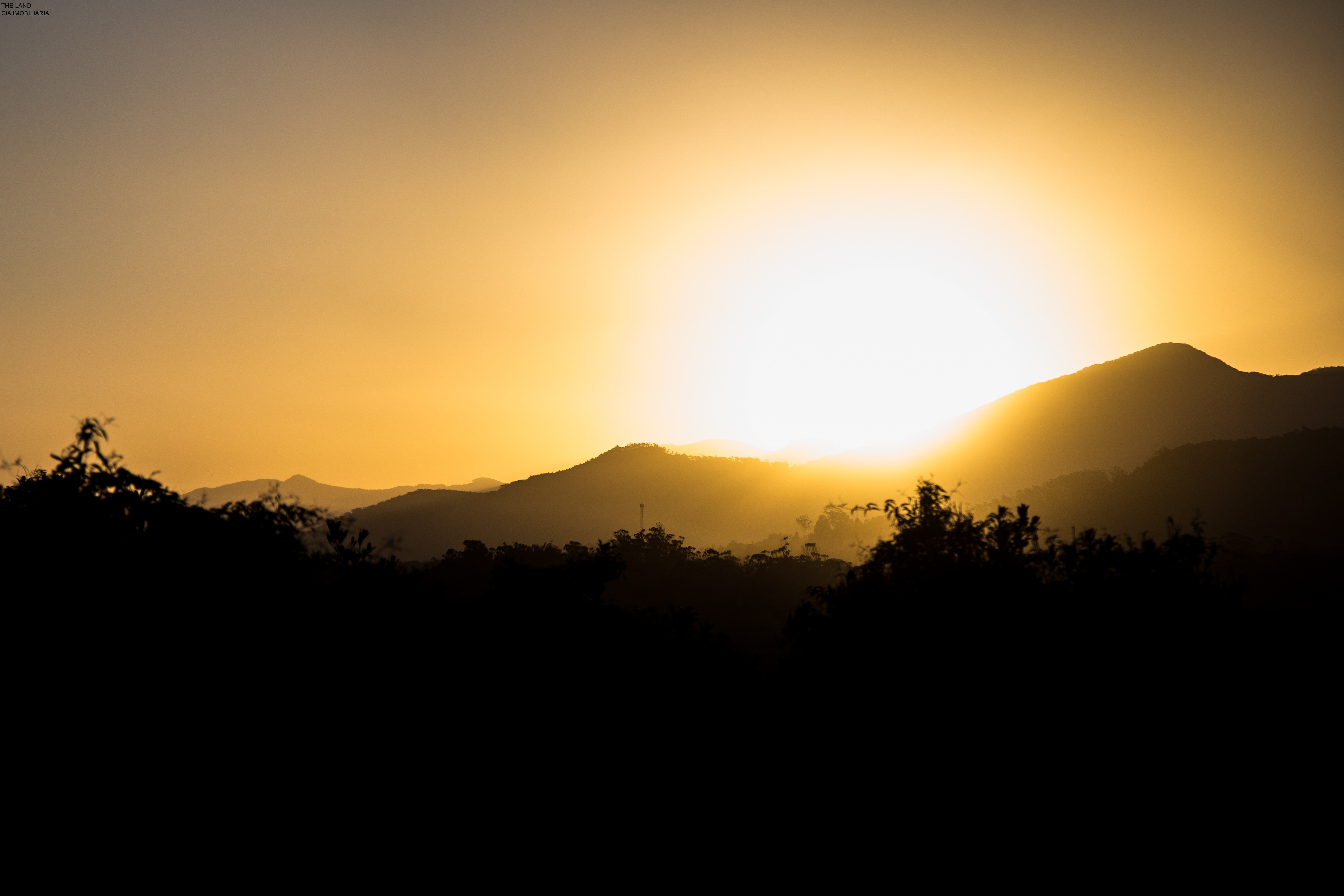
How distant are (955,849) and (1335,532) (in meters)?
100.0

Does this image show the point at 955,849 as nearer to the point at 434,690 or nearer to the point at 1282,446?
the point at 434,690

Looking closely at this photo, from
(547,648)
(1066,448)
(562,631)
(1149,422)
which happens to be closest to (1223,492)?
(1066,448)

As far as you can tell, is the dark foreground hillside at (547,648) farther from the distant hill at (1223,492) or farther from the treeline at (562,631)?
the distant hill at (1223,492)

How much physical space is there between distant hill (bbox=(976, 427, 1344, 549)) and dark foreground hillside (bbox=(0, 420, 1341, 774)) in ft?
270

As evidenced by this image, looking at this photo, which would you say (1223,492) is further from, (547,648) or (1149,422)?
(547,648)

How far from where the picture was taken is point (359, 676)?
1240 cm

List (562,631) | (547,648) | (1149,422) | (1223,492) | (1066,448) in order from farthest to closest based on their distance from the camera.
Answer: (1066,448)
(1149,422)
(1223,492)
(562,631)
(547,648)

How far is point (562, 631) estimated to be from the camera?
15578 millimetres

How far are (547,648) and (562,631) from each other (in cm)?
56

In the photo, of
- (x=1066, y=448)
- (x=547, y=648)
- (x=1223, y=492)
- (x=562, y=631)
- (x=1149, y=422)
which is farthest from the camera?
(x=1066, y=448)

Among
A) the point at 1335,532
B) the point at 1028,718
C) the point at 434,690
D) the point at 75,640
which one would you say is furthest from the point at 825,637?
the point at 1335,532

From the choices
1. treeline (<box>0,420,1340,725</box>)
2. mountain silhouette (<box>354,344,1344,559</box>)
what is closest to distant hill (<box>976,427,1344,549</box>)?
mountain silhouette (<box>354,344,1344,559</box>)

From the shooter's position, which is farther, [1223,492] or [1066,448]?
[1066,448]

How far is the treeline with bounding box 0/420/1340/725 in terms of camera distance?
11.2 metres
